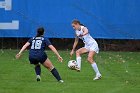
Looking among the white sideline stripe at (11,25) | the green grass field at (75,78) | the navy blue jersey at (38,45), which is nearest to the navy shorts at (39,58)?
the navy blue jersey at (38,45)

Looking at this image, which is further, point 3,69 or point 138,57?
point 138,57

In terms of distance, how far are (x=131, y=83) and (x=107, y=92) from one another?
Answer: 6.42 feet

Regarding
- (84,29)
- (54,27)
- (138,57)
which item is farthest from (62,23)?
(84,29)

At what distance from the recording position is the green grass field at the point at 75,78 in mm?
12586

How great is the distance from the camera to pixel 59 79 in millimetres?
13867

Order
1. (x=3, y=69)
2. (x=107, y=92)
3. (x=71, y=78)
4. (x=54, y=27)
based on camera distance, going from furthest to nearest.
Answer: (x=54, y=27) < (x=3, y=69) < (x=71, y=78) < (x=107, y=92)

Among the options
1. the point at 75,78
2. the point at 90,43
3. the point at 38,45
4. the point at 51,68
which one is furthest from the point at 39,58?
the point at 90,43

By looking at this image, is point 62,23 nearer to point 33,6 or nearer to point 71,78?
point 33,6

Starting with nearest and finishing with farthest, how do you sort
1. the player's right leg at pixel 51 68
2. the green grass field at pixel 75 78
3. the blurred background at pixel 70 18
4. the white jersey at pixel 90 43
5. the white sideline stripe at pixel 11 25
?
1. the green grass field at pixel 75 78
2. the player's right leg at pixel 51 68
3. the white jersey at pixel 90 43
4. the blurred background at pixel 70 18
5. the white sideline stripe at pixel 11 25

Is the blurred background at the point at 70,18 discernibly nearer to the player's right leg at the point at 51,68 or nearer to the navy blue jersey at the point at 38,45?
the player's right leg at the point at 51,68

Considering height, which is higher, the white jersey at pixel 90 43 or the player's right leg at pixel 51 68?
the white jersey at pixel 90 43

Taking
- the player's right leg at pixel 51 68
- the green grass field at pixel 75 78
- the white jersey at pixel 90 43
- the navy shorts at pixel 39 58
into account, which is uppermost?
the white jersey at pixel 90 43

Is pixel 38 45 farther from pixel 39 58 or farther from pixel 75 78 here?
pixel 75 78

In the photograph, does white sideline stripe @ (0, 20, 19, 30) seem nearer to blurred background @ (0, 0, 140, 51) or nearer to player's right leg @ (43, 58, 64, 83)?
blurred background @ (0, 0, 140, 51)
